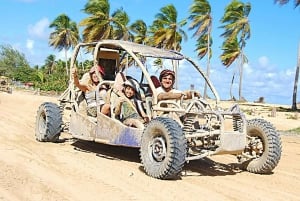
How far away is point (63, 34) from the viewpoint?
70.4 meters

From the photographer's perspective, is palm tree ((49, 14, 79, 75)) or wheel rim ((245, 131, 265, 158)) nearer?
wheel rim ((245, 131, 265, 158))

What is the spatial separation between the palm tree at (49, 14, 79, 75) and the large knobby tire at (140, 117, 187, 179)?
2541 inches

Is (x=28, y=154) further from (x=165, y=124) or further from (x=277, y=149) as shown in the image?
(x=277, y=149)

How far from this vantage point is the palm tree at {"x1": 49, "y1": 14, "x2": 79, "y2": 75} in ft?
230

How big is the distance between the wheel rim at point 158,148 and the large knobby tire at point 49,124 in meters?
3.15

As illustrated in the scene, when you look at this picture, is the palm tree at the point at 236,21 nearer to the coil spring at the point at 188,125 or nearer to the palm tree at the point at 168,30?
the palm tree at the point at 168,30

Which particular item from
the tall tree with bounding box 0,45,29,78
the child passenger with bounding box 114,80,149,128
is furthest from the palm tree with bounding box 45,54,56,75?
the child passenger with bounding box 114,80,149,128

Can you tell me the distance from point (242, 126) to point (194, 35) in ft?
147

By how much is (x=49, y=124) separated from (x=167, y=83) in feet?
8.92

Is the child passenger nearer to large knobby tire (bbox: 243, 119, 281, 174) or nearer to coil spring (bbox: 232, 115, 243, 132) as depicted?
coil spring (bbox: 232, 115, 243, 132)

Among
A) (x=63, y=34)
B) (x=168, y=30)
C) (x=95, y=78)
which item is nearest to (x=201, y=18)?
(x=168, y=30)

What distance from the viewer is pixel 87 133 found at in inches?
340

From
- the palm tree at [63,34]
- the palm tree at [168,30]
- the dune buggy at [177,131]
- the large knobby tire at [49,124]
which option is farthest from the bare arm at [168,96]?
the palm tree at [63,34]

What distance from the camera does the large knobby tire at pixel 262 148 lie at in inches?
289
